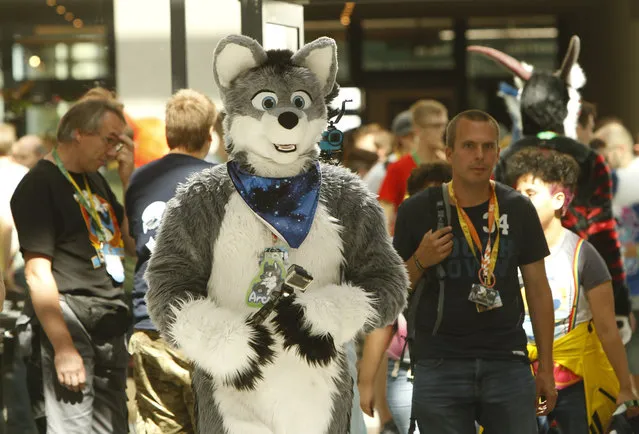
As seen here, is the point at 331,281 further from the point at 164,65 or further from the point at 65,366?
the point at 164,65

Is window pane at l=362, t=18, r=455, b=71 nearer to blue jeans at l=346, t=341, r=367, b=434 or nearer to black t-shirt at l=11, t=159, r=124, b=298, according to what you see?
black t-shirt at l=11, t=159, r=124, b=298

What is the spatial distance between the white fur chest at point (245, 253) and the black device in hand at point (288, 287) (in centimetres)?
13

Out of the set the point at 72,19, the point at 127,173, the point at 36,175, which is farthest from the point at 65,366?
the point at 72,19

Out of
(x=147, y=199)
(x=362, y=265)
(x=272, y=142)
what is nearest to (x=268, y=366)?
(x=362, y=265)

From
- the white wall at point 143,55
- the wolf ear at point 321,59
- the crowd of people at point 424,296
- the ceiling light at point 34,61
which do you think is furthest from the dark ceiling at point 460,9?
the wolf ear at point 321,59

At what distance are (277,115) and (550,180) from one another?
6.01ft

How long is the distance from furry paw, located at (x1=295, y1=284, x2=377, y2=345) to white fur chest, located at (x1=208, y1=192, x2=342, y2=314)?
116mm

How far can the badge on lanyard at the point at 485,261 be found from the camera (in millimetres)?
4789

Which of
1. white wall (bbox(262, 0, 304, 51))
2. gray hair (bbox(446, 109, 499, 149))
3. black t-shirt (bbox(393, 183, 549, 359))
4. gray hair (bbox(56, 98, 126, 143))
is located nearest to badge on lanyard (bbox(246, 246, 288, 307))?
black t-shirt (bbox(393, 183, 549, 359))

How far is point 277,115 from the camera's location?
4184 mm

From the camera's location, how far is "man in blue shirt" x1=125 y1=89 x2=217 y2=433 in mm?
5430

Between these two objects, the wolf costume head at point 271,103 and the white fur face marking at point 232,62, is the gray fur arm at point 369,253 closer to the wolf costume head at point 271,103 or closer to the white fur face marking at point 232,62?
the wolf costume head at point 271,103

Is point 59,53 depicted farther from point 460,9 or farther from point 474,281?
point 460,9

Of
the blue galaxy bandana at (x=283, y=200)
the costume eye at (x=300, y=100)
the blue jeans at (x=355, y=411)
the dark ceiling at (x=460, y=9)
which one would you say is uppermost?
the dark ceiling at (x=460, y=9)
